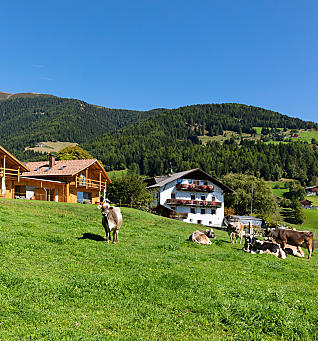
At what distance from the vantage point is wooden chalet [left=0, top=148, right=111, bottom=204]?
4316cm

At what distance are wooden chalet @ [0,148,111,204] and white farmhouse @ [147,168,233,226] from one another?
15584mm

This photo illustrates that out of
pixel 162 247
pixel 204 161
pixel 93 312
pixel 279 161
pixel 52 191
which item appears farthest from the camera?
pixel 279 161

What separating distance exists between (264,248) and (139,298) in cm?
1193

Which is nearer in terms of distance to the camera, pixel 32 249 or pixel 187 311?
pixel 187 311

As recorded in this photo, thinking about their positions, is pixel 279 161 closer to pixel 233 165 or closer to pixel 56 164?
pixel 233 165

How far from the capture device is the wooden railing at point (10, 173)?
40.8 metres

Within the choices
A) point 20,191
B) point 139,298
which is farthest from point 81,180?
point 139,298

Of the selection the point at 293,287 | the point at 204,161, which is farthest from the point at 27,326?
the point at 204,161

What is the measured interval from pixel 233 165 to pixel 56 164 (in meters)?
144

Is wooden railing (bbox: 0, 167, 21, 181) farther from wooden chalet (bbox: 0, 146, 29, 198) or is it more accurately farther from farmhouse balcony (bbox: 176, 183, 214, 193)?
farmhouse balcony (bbox: 176, 183, 214, 193)

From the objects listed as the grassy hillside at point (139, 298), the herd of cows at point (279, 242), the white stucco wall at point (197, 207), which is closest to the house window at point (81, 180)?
the white stucco wall at point (197, 207)

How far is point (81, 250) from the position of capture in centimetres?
1241

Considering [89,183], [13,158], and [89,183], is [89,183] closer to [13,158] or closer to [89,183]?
[89,183]

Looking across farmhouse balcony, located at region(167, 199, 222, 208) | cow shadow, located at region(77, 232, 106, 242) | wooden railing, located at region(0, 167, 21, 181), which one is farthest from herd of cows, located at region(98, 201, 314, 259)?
farmhouse balcony, located at region(167, 199, 222, 208)
